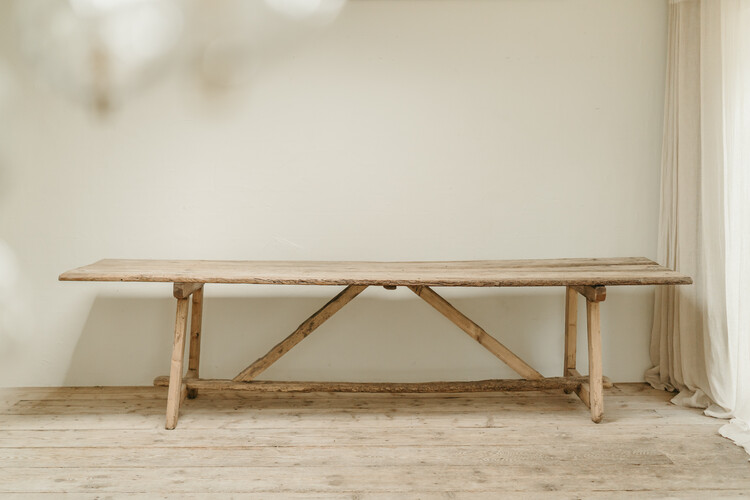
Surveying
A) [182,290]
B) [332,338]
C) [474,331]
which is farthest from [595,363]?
[182,290]

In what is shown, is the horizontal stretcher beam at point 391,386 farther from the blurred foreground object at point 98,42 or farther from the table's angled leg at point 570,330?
the blurred foreground object at point 98,42

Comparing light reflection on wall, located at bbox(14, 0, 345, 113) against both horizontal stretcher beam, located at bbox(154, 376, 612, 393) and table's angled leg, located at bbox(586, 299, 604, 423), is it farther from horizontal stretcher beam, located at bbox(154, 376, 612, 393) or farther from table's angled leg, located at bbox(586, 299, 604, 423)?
table's angled leg, located at bbox(586, 299, 604, 423)

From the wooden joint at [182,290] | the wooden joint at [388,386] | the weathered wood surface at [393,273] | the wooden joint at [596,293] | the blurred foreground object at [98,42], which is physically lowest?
the wooden joint at [388,386]

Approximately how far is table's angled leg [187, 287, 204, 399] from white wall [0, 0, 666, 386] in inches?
7.5

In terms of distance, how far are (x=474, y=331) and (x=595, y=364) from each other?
0.52m

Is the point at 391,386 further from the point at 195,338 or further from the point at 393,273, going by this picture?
the point at 195,338

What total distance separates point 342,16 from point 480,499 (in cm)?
228

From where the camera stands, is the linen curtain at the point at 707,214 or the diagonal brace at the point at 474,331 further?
the diagonal brace at the point at 474,331

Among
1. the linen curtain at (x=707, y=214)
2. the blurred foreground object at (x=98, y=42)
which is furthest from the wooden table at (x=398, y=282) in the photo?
the blurred foreground object at (x=98, y=42)

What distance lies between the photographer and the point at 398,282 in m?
2.24

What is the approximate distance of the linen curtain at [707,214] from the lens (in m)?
2.38

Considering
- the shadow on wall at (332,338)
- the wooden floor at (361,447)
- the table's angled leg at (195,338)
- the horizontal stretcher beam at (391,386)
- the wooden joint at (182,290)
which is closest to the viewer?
the wooden floor at (361,447)

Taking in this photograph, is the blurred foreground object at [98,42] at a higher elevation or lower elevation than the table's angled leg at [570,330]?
higher

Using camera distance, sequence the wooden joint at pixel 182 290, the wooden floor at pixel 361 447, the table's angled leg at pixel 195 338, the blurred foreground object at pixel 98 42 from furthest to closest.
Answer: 1. the blurred foreground object at pixel 98 42
2. the table's angled leg at pixel 195 338
3. the wooden joint at pixel 182 290
4. the wooden floor at pixel 361 447
